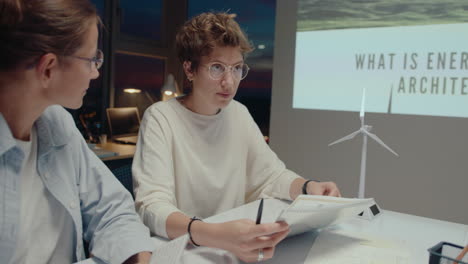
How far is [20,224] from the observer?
86 cm

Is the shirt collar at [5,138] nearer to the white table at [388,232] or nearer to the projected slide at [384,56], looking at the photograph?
the white table at [388,232]

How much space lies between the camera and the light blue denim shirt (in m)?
0.81

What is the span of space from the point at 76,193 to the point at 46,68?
350mm

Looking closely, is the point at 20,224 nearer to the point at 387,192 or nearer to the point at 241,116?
the point at 241,116

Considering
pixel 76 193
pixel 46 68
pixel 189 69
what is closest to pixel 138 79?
pixel 189 69

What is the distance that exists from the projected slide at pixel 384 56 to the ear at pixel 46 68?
2.60 meters

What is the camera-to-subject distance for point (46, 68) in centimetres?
82

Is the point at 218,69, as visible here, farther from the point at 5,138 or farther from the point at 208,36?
the point at 5,138

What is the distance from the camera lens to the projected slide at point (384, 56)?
265cm

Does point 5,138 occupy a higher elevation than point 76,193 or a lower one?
higher

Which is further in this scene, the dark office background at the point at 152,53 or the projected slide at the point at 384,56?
the dark office background at the point at 152,53

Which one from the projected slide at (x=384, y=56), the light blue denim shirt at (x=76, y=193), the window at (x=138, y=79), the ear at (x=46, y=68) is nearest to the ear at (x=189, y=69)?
the light blue denim shirt at (x=76, y=193)

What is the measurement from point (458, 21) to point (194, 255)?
262 cm

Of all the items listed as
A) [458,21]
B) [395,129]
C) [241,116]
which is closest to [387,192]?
[395,129]
